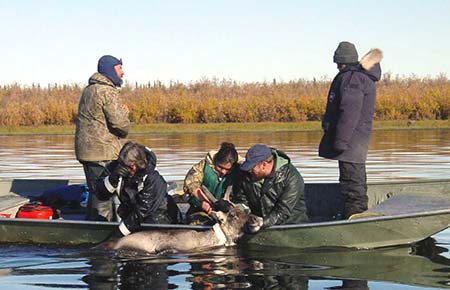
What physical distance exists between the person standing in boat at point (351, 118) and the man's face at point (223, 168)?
107 cm

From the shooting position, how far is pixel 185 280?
830cm

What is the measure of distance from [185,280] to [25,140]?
2460 centimetres

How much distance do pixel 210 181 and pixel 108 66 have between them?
177cm

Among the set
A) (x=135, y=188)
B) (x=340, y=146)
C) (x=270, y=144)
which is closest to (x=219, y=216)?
(x=135, y=188)

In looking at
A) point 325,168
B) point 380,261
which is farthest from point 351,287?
point 325,168

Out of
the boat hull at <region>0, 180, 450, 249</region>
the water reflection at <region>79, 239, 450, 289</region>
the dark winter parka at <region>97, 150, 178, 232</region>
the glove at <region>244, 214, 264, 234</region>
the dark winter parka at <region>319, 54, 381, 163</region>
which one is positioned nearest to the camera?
the water reflection at <region>79, 239, 450, 289</region>

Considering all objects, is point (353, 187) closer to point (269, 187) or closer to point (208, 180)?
point (269, 187)

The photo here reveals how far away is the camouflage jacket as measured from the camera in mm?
10570

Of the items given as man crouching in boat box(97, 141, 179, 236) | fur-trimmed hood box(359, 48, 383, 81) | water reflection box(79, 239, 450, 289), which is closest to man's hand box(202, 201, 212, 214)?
man crouching in boat box(97, 141, 179, 236)

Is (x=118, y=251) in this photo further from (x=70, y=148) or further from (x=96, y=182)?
(x=70, y=148)

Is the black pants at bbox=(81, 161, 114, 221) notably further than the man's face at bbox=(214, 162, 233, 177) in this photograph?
Yes

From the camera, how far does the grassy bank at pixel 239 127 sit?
3516 centimetres

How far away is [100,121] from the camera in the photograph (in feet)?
34.9

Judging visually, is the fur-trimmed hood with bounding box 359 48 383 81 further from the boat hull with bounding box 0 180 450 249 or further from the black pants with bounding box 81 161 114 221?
the black pants with bounding box 81 161 114 221
